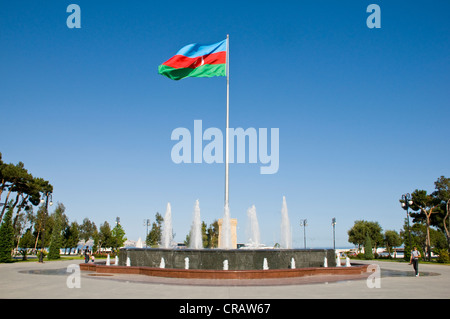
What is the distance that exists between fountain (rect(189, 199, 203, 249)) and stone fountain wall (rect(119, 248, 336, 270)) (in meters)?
4.28

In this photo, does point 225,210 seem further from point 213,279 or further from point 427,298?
point 427,298

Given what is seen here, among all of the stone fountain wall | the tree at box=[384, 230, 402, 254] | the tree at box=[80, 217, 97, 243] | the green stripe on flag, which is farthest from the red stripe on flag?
the tree at box=[80, 217, 97, 243]

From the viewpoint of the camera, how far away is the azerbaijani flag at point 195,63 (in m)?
21.0

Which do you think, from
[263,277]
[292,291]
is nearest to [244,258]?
[263,277]

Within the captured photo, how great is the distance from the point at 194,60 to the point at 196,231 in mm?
10786

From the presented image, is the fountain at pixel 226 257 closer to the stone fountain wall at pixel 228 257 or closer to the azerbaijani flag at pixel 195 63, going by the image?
the stone fountain wall at pixel 228 257

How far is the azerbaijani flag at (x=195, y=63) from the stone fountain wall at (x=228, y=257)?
419 inches

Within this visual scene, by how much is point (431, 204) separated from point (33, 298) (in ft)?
171

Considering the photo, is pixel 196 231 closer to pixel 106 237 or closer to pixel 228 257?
pixel 228 257

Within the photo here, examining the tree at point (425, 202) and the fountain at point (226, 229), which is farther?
the tree at point (425, 202)

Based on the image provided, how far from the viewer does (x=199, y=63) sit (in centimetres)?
2116

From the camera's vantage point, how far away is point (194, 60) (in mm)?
21031

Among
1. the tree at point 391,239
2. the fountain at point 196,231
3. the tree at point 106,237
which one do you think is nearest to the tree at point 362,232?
the tree at point 391,239

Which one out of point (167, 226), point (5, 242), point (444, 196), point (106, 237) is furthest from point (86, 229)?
point (444, 196)
